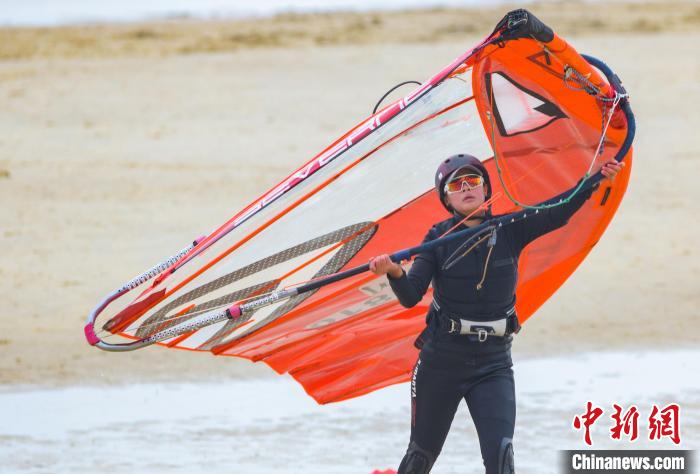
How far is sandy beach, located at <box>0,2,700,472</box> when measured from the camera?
1111cm

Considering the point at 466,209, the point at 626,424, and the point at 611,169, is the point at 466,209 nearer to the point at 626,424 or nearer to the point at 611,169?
the point at 611,169

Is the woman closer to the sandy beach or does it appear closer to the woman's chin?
the woman's chin

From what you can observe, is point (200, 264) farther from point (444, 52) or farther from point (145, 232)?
point (444, 52)

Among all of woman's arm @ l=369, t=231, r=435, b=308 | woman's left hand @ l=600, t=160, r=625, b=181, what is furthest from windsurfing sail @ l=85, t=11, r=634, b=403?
woman's arm @ l=369, t=231, r=435, b=308

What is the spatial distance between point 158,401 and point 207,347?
237cm

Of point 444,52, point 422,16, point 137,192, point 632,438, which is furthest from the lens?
point 422,16

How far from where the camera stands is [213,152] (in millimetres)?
16781

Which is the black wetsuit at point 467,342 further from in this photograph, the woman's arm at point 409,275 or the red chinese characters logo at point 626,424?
the red chinese characters logo at point 626,424

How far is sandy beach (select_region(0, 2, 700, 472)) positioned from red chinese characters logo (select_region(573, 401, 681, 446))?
165 centimetres

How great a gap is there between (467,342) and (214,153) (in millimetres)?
10861

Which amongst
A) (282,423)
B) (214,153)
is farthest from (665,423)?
(214,153)

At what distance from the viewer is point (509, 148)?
7043 millimetres

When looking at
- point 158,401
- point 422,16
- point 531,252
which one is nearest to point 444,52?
point 422,16

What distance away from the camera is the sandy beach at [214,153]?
1111 cm
